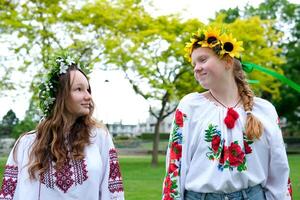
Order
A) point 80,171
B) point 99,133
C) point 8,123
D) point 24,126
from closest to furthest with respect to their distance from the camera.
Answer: point 80,171, point 99,133, point 24,126, point 8,123

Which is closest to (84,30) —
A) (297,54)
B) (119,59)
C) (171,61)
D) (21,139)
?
(119,59)

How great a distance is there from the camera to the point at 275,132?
2711 millimetres

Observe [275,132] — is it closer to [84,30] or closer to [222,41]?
[222,41]

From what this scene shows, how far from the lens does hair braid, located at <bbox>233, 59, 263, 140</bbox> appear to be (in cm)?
263

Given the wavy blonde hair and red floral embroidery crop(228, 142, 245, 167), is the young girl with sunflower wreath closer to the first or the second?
red floral embroidery crop(228, 142, 245, 167)

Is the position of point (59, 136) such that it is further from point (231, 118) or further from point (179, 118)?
point (231, 118)

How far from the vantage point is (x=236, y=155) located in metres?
2.62

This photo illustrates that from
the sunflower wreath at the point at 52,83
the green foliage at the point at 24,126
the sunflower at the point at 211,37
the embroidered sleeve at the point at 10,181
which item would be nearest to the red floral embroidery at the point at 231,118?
the sunflower at the point at 211,37

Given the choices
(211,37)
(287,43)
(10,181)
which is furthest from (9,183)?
(287,43)

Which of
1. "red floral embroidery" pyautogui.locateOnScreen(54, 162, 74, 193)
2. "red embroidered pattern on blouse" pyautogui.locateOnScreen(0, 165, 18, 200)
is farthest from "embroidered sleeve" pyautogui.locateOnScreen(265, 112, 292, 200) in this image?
"red embroidered pattern on blouse" pyautogui.locateOnScreen(0, 165, 18, 200)

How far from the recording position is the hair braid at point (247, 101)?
2629 millimetres

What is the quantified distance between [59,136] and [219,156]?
0.93 m

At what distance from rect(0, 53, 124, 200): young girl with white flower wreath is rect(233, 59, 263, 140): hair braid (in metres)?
0.81

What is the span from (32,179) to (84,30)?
1584 centimetres
